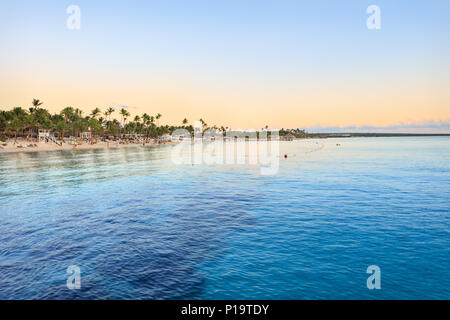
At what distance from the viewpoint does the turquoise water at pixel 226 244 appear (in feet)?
46.4

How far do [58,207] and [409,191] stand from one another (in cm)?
4087

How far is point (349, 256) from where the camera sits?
58.3 feet

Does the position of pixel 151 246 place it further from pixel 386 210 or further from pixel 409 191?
pixel 409 191

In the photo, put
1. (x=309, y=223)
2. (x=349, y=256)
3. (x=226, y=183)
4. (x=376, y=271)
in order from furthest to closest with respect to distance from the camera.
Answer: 1. (x=226, y=183)
2. (x=309, y=223)
3. (x=349, y=256)
4. (x=376, y=271)

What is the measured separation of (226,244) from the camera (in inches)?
790

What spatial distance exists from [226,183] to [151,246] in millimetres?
29269

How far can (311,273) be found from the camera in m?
15.6

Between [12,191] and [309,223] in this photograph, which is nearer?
[309,223]

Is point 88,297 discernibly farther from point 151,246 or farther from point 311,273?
point 311,273

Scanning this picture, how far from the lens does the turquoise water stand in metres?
14.1
